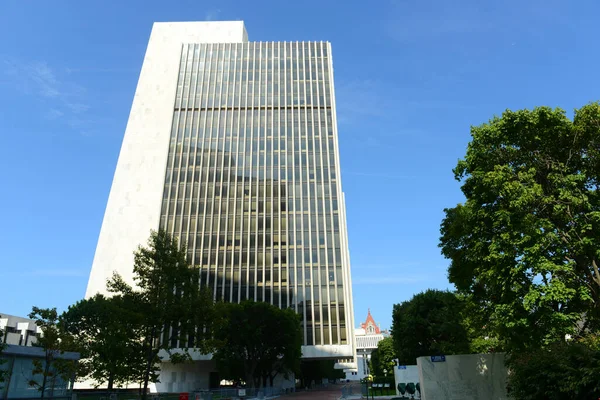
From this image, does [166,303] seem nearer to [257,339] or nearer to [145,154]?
[257,339]

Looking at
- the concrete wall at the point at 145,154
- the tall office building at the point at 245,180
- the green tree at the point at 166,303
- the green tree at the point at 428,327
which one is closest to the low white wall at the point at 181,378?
the tall office building at the point at 245,180

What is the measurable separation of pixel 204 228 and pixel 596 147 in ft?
207

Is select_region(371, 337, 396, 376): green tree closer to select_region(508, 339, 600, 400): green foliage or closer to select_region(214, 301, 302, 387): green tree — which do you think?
select_region(214, 301, 302, 387): green tree

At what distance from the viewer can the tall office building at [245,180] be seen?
232ft

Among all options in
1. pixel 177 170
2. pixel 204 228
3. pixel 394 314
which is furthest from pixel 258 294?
pixel 177 170

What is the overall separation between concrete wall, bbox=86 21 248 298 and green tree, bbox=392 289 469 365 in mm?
44190

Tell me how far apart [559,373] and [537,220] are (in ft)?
22.9

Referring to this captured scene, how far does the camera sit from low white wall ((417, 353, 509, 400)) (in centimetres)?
2555

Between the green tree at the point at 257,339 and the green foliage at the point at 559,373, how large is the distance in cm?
3749

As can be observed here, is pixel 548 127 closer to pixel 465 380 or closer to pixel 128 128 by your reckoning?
pixel 465 380

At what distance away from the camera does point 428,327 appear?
4847cm

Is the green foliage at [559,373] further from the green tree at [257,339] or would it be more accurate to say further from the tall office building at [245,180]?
the tall office building at [245,180]

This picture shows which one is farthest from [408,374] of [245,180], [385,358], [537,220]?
[385,358]

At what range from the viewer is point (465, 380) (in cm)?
2580
